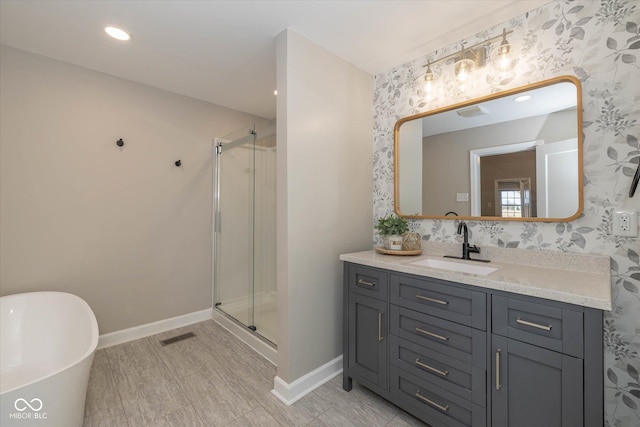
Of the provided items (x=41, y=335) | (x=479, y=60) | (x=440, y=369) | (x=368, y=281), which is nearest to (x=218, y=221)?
(x=41, y=335)

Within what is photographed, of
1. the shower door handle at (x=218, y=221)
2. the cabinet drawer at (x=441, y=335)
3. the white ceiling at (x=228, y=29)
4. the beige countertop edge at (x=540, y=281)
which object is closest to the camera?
the beige countertop edge at (x=540, y=281)

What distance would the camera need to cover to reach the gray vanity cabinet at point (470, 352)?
1059 millimetres

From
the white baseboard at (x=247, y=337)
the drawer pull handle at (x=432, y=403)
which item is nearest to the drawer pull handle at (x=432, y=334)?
the drawer pull handle at (x=432, y=403)

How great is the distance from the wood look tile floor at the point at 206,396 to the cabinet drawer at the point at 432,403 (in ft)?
0.50

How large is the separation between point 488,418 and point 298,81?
213cm

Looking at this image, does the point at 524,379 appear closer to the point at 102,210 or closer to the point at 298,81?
the point at 298,81

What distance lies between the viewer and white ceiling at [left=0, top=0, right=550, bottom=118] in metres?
1.64

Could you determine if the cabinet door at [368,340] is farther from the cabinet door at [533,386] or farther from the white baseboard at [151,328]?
the white baseboard at [151,328]

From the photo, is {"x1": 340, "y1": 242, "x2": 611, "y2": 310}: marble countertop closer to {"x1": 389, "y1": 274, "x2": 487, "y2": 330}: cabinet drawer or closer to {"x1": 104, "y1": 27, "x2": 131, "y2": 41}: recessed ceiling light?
{"x1": 389, "y1": 274, "x2": 487, "y2": 330}: cabinet drawer

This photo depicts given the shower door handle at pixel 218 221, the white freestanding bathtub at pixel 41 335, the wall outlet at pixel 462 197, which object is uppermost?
the wall outlet at pixel 462 197

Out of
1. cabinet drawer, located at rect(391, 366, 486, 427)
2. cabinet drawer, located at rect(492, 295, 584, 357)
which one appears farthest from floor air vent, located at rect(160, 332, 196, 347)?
cabinet drawer, located at rect(492, 295, 584, 357)

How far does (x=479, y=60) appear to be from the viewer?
72.6 inches

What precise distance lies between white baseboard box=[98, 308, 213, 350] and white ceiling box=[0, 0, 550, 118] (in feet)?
7.70

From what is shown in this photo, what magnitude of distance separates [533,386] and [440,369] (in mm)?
396
